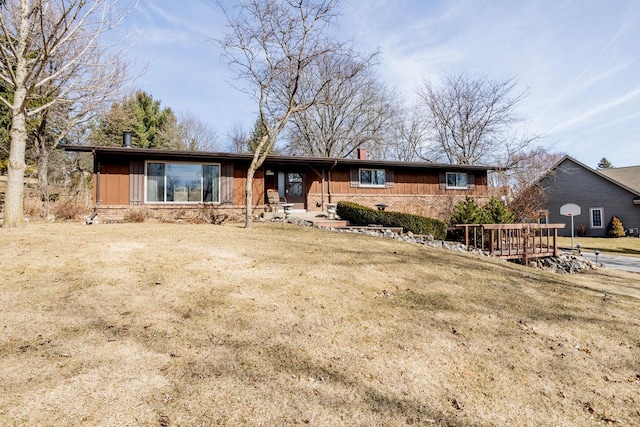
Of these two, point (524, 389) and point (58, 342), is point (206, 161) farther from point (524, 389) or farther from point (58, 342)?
point (524, 389)

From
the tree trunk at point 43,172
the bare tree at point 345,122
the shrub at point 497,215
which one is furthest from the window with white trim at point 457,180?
the tree trunk at point 43,172

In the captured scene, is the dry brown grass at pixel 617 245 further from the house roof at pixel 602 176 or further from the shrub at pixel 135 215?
the shrub at pixel 135 215

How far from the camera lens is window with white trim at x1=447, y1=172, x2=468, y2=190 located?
19.1 m

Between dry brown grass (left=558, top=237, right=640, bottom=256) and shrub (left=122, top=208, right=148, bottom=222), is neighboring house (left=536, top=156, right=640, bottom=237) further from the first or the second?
shrub (left=122, top=208, right=148, bottom=222)

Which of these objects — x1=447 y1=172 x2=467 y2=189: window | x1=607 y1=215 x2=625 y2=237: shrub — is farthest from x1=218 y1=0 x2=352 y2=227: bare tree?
x1=607 y1=215 x2=625 y2=237: shrub

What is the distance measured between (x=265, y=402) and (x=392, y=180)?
1641cm

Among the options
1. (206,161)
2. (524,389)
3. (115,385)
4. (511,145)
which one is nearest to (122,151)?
(206,161)

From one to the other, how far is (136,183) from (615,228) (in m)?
29.5

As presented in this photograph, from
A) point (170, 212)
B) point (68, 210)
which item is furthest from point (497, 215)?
point (68, 210)

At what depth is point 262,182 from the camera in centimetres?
1540

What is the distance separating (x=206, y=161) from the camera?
1446 cm

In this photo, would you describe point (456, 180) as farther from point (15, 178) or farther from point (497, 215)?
point (15, 178)

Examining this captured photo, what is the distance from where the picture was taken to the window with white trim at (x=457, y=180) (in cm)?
1914

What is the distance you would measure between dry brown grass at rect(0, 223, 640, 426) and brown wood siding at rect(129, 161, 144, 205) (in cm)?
768
